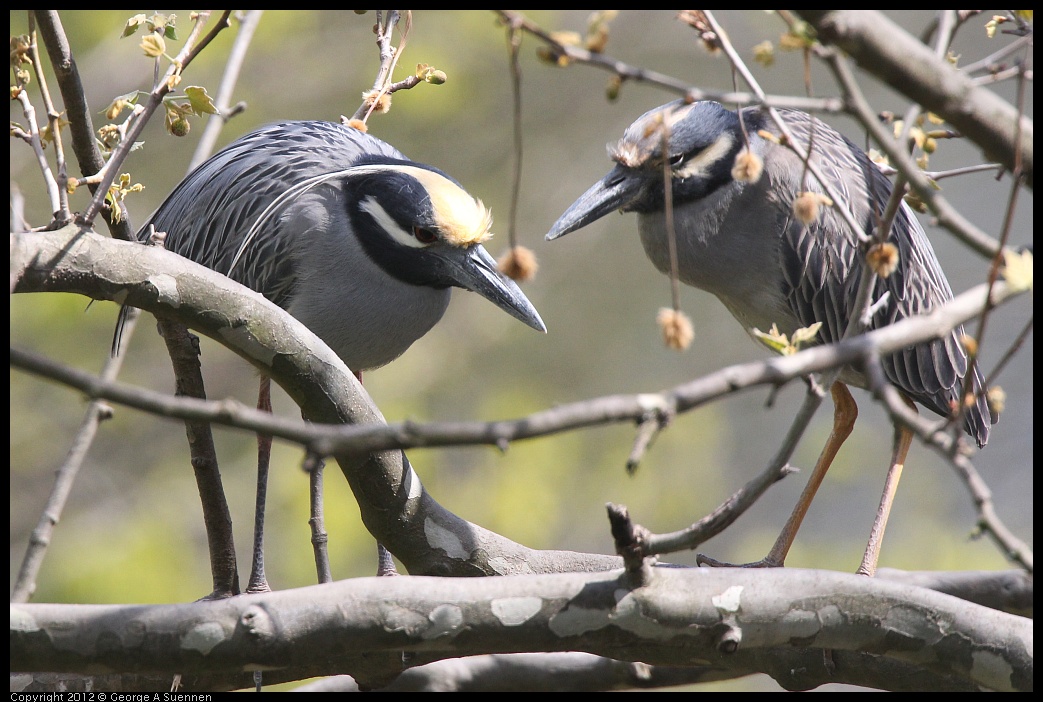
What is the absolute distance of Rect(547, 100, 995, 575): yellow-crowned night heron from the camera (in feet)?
9.16

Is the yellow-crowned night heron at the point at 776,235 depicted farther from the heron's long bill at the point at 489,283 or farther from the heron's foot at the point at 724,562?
the heron's long bill at the point at 489,283

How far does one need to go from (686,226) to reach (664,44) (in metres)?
5.13

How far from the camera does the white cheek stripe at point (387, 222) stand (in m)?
2.76

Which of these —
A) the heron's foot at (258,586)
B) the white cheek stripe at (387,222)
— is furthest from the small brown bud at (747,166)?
the heron's foot at (258,586)

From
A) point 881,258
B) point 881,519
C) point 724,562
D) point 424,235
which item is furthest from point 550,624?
point 881,519

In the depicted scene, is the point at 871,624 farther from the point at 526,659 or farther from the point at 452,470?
the point at 452,470

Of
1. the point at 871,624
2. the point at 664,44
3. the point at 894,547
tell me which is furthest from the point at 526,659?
the point at 664,44

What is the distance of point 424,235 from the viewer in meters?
2.77

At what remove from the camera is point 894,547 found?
6.96 m

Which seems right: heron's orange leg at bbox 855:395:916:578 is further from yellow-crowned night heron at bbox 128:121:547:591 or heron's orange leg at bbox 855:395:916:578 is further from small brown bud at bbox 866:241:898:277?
small brown bud at bbox 866:241:898:277

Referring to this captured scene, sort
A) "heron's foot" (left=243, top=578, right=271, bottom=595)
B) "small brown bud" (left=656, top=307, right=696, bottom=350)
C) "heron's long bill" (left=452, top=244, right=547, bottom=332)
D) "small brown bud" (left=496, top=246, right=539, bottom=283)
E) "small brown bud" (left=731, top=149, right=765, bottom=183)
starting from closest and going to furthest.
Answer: "small brown bud" (left=656, top=307, right=696, bottom=350)
"small brown bud" (left=496, top=246, right=539, bottom=283)
"small brown bud" (left=731, top=149, right=765, bottom=183)
"heron's foot" (left=243, top=578, right=271, bottom=595)
"heron's long bill" (left=452, top=244, right=547, bottom=332)

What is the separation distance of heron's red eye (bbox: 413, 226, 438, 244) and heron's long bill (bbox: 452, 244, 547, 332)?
0.23 feet

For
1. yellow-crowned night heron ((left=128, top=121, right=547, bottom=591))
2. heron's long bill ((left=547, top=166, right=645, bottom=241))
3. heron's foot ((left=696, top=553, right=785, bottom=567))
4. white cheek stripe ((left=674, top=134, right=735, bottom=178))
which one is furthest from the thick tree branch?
white cheek stripe ((left=674, top=134, right=735, bottom=178))

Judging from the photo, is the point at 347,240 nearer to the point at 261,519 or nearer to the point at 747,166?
the point at 261,519
